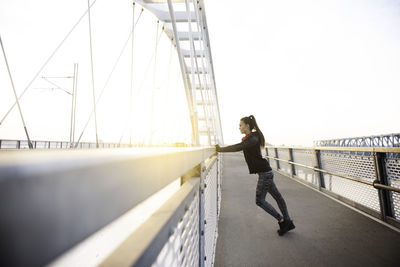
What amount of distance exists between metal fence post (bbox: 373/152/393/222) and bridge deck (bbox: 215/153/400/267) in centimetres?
23

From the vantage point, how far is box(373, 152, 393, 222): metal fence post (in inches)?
120

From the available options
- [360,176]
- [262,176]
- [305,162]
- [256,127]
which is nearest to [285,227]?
[262,176]

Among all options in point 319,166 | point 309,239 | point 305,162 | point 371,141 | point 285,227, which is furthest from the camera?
point 371,141

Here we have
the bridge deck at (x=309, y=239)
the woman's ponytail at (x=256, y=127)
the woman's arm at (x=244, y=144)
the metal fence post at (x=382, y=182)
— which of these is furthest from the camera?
the woman's ponytail at (x=256, y=127)

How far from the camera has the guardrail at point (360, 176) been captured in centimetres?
301

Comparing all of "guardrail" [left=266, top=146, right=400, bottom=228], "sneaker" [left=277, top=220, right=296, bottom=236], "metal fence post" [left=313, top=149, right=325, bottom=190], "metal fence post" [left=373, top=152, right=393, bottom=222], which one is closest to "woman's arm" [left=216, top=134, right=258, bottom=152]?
"sneaker" [left=277, top=220, right=296, bottom=236]

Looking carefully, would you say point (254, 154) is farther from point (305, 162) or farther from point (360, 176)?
point (305, 162)

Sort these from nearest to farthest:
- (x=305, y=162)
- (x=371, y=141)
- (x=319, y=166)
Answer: (x=319, y=166)
(x=305, y=162)
(x=371, y=141)

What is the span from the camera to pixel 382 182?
124 inches

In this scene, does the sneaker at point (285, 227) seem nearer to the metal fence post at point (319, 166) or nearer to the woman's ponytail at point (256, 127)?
the woman's ponytail at point (256, 127)

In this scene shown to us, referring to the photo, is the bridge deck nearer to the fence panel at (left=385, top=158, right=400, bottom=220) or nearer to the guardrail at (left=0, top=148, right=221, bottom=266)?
the fence panel at (left=385, top=158, right=400, bottom=220)

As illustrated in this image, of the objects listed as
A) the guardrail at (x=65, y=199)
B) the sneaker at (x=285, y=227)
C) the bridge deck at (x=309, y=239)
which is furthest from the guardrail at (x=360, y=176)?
the guardrail at (x=65, y=199)

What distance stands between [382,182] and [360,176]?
0.55 meters

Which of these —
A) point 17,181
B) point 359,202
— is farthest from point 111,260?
point 359,202
